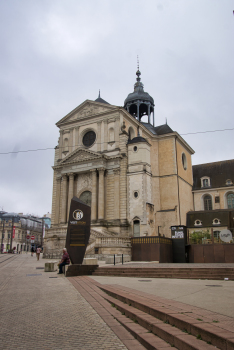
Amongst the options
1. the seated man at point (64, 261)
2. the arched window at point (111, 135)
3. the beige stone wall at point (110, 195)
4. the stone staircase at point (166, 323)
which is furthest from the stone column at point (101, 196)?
the stone staircase at point (166, 323)

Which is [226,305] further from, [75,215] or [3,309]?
[75,215]

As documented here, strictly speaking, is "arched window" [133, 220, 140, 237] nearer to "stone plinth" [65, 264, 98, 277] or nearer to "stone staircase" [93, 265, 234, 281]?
"stone plinth" [65, 264, 98, 277]

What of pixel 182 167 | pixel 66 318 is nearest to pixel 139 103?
pixel 182 167

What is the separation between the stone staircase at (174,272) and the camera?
13883 millimetres

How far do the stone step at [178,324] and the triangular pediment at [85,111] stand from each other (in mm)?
34799

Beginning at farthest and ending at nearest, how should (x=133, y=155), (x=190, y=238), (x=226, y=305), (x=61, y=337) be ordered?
(x=133, y=155) → (x=190, y=238) → (x=226, y=305) → (x=61, y=337)

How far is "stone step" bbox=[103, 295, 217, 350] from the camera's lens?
15.5 ft

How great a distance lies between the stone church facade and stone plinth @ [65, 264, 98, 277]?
14.4m

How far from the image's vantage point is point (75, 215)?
18.3 meters

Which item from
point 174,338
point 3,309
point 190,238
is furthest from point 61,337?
point 190,238

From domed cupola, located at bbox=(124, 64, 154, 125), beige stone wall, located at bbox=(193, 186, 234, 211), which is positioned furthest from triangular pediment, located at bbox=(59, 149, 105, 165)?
beige stone wall, located at bbox=(193, 186, 234, 211)

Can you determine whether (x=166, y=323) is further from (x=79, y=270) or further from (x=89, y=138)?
(x=89, y=138)

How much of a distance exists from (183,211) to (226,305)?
37.0 meters

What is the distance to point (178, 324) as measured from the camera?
5.53 m
